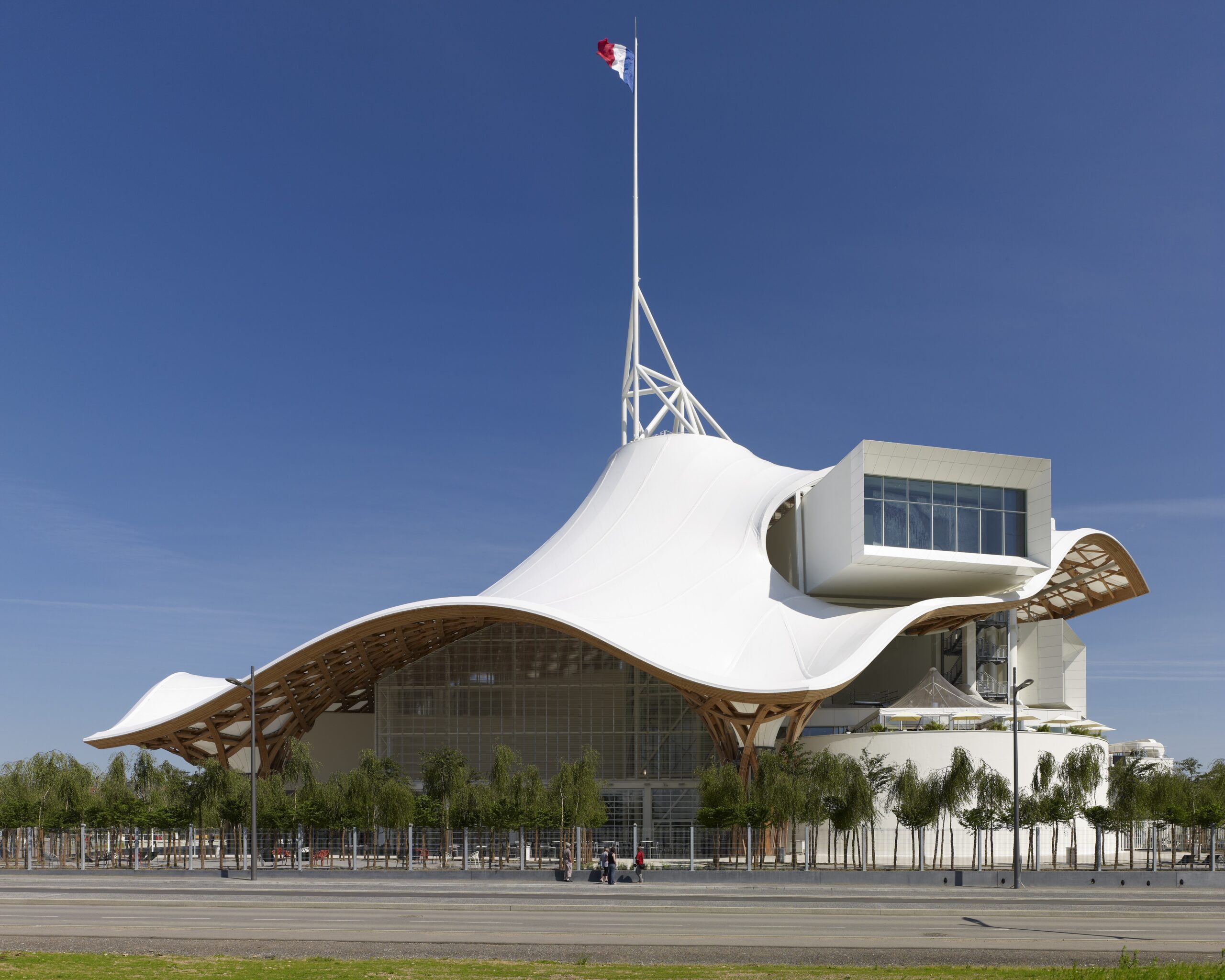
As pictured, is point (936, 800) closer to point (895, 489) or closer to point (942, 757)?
point (942, 757)

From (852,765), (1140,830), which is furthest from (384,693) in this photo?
(1140,830)

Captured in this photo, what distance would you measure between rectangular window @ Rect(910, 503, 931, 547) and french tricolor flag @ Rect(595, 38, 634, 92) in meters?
29.9

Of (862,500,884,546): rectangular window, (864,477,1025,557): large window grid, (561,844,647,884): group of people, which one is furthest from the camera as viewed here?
(864,477,1025,557): large window grid

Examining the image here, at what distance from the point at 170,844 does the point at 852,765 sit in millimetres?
24862

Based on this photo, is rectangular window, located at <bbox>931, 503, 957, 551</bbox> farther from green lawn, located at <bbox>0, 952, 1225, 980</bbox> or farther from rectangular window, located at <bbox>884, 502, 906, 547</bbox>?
green lawn, located at <bbox>0, 952, 1225, 980</bbox>

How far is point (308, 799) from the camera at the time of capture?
40562 millimetres

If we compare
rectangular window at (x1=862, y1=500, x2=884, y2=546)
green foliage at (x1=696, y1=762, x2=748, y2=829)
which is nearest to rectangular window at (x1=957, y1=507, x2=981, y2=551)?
rectangular window at (x1=862, y1=500, x2=884, y2=546)

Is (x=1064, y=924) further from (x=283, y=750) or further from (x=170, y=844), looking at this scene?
(x=283, y=750)

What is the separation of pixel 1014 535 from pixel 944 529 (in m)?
3.54

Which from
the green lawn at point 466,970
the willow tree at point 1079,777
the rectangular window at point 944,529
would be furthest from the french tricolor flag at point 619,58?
the green lawn at point 466,970

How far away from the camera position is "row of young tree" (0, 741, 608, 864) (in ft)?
128

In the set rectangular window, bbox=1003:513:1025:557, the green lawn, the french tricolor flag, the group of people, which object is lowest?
the group of people

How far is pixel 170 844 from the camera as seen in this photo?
42.9m

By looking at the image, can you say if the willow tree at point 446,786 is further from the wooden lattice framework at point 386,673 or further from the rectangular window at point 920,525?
the rectangular window at point 920,525
